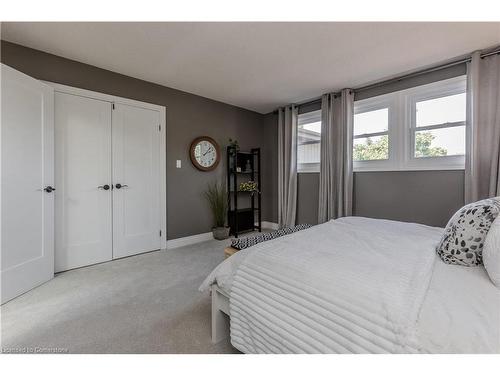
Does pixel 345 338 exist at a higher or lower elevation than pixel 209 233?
higher

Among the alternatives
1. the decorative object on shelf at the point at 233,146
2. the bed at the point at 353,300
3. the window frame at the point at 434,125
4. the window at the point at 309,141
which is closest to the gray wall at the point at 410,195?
the window frame at the point at 434,125

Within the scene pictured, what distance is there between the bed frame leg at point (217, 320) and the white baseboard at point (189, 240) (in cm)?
214

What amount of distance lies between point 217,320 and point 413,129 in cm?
321

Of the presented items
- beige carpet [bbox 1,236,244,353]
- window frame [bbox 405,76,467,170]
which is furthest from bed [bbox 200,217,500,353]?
window frame [bbox 405,76,467,170]

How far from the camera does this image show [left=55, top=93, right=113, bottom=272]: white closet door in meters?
2.46

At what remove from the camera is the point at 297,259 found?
3.72 ft

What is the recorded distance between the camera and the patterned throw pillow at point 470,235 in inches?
42.7

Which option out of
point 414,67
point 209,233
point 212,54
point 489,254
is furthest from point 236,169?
point 489,254

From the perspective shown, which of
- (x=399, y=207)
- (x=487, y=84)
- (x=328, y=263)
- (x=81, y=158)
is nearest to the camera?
(x=328, y=263)

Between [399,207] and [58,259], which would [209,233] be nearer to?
[58,259]

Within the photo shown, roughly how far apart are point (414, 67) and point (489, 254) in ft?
8.47

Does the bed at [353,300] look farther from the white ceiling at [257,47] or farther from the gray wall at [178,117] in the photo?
the gray wall at [178,117]

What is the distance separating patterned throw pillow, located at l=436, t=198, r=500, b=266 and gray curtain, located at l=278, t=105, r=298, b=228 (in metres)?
2.92

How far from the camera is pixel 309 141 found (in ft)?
13.3
